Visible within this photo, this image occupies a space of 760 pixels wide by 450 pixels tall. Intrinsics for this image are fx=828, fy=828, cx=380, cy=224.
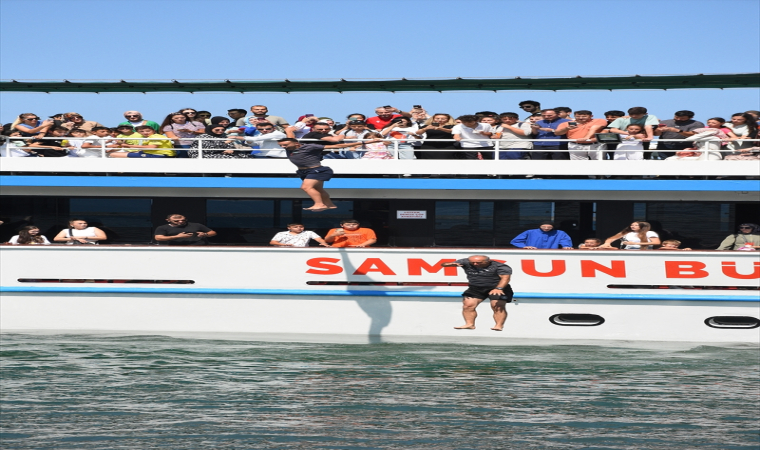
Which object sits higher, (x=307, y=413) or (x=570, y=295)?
(x=570, y=295)

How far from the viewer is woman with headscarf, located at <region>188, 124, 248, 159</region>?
1280 cm

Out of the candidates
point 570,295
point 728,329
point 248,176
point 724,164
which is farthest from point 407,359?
point 724,164

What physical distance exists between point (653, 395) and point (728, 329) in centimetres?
297

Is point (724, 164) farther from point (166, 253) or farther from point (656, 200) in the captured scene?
point (166, 253)

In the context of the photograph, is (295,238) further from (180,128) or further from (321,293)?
(180,128)

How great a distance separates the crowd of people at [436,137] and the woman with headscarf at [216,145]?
0.02 metres

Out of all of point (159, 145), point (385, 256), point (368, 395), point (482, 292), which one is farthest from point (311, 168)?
point (159, 145)

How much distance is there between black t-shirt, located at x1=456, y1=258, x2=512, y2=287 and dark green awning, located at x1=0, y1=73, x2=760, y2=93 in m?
5.02

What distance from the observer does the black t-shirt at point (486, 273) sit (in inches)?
460

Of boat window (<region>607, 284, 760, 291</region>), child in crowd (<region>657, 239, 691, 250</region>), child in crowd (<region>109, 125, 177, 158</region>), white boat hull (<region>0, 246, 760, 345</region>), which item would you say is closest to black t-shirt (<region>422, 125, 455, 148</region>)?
white boat hull (<region>0, 246, 760, 345</region>)

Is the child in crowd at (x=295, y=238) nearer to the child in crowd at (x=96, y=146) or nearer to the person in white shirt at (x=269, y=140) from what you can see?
the person in white shirt at (x=269, y=140)

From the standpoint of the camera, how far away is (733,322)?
1202 cm

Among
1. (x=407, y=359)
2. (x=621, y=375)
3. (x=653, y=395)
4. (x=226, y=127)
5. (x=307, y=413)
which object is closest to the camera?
(x=307, y=413)

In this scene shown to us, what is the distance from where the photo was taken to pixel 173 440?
814cm
